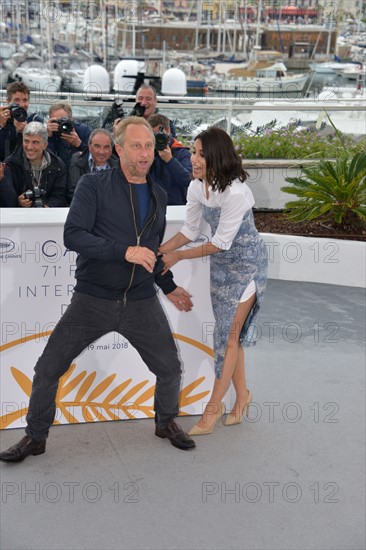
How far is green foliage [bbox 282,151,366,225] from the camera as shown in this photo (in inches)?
321

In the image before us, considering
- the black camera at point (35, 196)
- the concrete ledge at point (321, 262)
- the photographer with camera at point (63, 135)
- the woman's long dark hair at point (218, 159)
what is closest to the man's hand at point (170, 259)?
the woman's long dark hair at point (218, 159)

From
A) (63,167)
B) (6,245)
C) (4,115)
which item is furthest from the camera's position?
(4,115)

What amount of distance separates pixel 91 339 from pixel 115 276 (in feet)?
1.24

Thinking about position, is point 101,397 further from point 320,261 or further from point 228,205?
point 320,261

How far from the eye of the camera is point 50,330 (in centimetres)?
471

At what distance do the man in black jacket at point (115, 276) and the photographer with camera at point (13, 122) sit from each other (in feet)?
8.55

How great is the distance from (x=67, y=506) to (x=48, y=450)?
576 mm

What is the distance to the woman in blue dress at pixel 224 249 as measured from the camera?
4.44m

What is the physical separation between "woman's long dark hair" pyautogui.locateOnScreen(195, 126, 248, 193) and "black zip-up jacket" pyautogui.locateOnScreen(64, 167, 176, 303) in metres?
0.32

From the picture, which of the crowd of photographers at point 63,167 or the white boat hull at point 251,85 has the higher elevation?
the crowd of photographers at point 63,167

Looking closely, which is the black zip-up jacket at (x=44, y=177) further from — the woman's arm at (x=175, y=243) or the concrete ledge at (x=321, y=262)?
the concrete ledge at (x=321, y=262)

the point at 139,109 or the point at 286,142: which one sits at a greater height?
the point at 139,109

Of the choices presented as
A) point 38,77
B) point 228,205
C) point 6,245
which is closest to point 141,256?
point 228,205

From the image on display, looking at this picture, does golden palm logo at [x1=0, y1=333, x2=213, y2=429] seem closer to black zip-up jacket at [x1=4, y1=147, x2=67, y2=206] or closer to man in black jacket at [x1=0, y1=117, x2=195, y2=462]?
man in black jacket at [x1=0, y1=117, x2=195, y2=462]
